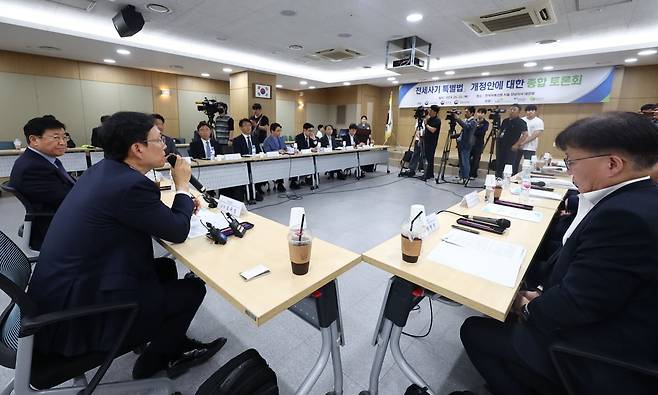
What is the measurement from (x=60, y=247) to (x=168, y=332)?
21.5 inches

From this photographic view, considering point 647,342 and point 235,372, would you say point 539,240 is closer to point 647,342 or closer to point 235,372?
point 647,342

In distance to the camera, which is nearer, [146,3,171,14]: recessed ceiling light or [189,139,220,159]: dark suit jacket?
[146,3,171,14]: recessed ceiling light

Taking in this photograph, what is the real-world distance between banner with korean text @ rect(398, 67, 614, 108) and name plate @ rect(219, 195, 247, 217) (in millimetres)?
8283

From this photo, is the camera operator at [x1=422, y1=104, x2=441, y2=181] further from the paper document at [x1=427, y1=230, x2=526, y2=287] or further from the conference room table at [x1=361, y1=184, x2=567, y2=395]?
the paper document at [x1=427, y1=230, x2=526, y2=287]

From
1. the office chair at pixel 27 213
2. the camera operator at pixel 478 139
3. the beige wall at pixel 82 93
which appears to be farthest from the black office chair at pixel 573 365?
the beige wall at pixel 82 93

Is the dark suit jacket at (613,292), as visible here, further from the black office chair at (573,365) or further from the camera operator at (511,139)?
the camera operator at (511,139)

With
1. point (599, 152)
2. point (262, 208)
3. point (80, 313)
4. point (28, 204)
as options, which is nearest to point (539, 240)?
point (599, 152)

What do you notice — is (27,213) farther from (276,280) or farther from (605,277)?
(605,277)

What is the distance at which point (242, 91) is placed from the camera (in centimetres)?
751

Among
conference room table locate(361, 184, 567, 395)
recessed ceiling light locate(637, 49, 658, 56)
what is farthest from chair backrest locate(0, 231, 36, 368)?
recessed ceiling light locate(637, 49, 658, 56)

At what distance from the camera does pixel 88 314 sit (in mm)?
923

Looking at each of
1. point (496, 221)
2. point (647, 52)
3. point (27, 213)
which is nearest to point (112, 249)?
point (27, 213)

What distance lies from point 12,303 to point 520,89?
9356 mm

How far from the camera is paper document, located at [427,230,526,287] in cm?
115
